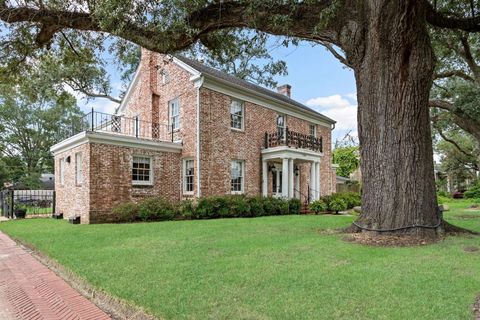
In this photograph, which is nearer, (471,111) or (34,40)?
(34,40)

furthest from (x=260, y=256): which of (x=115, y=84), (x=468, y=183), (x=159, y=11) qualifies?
(x=468, y=183)

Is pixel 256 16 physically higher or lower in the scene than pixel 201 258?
higher

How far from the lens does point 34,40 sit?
10359 millimetres

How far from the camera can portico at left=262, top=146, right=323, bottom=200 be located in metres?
17.0

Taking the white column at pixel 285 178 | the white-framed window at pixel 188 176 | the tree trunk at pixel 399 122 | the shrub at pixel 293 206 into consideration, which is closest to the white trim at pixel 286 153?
the white column at pixel 285 178

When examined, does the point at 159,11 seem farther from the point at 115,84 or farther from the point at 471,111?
the point at 115,84

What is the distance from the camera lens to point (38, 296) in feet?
13.9

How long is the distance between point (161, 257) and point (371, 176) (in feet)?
14.5

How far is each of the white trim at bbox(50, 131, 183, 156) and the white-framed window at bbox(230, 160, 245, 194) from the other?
9.17ft

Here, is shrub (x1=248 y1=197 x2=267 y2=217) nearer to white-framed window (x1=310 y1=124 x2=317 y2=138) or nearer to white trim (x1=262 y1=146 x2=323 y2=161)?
white trim (x1=262 y1=146 x2=323 y2=161)

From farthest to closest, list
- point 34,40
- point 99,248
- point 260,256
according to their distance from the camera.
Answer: point 34,40 → point 99,248 → point 260,256

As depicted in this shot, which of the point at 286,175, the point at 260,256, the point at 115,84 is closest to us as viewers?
the point at 260,256

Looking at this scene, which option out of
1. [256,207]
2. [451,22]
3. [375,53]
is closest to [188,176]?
[256,207]

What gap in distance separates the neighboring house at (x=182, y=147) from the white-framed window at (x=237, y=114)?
0.05 metres
